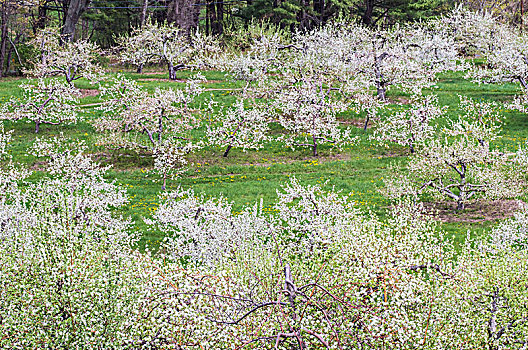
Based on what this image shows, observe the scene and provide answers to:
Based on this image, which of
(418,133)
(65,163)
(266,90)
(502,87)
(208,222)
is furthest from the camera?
(502,87)

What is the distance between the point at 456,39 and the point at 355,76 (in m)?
26.0

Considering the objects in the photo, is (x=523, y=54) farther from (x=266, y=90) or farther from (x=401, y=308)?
(x=401, y=308)

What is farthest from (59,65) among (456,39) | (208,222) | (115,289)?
(456,39)

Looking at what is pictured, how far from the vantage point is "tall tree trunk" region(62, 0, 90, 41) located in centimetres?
4566

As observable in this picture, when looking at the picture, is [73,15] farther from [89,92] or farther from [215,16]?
[215,16]

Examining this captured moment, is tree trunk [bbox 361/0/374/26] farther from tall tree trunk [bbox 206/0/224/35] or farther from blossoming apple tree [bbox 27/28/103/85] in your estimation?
blossoming apple tree [bbox 27/28/103/85]

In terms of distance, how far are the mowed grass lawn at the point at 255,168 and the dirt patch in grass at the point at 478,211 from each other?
22cm

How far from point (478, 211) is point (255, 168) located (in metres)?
11.3

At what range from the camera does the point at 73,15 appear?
151 feet

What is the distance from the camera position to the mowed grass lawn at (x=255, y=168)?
22.9 m

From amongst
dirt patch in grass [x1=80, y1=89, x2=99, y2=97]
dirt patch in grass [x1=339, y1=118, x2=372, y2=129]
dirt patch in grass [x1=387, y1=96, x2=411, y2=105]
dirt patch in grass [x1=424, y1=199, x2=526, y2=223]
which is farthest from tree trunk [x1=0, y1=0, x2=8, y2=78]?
dirt patch in grass [x1=424, y1=199, x2=526, y2=223]

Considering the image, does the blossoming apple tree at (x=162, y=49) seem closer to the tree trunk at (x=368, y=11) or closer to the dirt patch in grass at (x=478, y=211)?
the tree trunk at (x=368, y=11)

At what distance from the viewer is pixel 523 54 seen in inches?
1468

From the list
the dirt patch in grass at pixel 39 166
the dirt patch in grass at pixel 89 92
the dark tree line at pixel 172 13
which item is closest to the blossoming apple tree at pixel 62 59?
the dirt patch in grass at pixel 89 92
